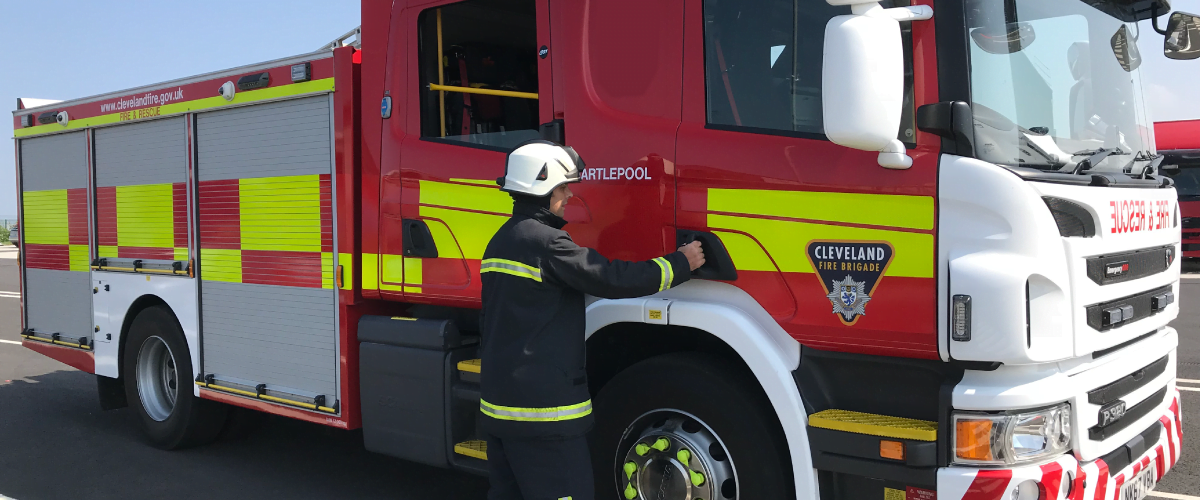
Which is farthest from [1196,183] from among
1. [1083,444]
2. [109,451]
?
[109,451]

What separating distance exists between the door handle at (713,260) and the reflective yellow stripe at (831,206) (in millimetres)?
107

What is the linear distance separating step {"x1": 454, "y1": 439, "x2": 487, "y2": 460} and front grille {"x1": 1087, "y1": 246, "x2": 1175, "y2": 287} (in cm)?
248

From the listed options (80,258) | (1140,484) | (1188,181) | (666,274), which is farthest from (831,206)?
(1188,181)

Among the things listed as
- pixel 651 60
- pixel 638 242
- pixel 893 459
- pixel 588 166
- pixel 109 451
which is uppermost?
pixel 651 60

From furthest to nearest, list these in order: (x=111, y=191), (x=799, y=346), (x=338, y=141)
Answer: (x=111, y=191) → (x=338, y=141) → (x=799, y=346)

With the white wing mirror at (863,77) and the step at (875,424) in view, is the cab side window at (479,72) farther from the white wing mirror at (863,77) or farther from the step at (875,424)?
the step at (875,424)

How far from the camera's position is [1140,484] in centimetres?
328

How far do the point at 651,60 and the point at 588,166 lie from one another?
1.55ft

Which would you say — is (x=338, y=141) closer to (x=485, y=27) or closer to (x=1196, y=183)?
(x=485, y=27)

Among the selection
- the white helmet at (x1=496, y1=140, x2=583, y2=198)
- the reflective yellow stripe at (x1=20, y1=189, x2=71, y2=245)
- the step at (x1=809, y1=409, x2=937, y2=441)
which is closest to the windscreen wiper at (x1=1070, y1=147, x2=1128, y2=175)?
the step at (x1=809, y1=409, x2=937, y2=441)

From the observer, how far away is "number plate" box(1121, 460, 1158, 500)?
316 cm

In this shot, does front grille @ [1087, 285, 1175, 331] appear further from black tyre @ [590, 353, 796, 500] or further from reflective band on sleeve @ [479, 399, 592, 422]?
reflective band on sleeve @ [479, 399, 592, 422]

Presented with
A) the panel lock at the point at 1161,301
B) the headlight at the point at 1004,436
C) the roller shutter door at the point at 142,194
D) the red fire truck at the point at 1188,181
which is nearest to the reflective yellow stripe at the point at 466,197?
the headlight at the point at 1004,436

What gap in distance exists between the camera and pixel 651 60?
11.2 ft
